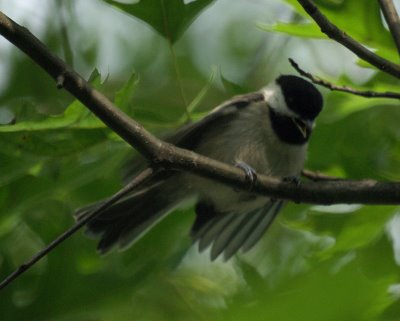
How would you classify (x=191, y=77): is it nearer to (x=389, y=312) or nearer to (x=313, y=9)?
(x=313, y=9)

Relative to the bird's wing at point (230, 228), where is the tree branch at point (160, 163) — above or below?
above

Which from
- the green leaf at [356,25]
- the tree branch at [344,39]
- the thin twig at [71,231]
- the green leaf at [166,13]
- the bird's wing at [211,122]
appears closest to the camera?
the thin twig at [71,231]

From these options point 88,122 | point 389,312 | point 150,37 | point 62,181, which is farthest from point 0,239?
point 150,37

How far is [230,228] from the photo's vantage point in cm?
332

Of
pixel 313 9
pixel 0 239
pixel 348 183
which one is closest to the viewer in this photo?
pixel 313 9

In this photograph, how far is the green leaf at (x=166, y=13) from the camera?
230cm

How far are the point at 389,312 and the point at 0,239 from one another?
1.36 m

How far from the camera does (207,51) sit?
4.12 meters

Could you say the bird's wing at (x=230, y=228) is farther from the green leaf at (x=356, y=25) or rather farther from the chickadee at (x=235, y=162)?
the green leaf at (x=356, y=25)

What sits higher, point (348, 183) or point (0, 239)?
point (0, 239)

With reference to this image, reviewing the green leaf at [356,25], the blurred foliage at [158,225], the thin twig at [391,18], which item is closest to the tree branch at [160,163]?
the blurred foliage at [158,225]

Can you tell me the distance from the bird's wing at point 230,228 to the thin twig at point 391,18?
1.26 metres

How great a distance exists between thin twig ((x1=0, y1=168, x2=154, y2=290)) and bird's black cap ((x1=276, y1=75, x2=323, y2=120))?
127 cm

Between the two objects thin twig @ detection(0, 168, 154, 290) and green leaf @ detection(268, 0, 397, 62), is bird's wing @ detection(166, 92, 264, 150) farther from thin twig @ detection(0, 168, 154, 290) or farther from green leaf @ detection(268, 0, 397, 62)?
thin twig @ detection(0, 168, 154, 290)
